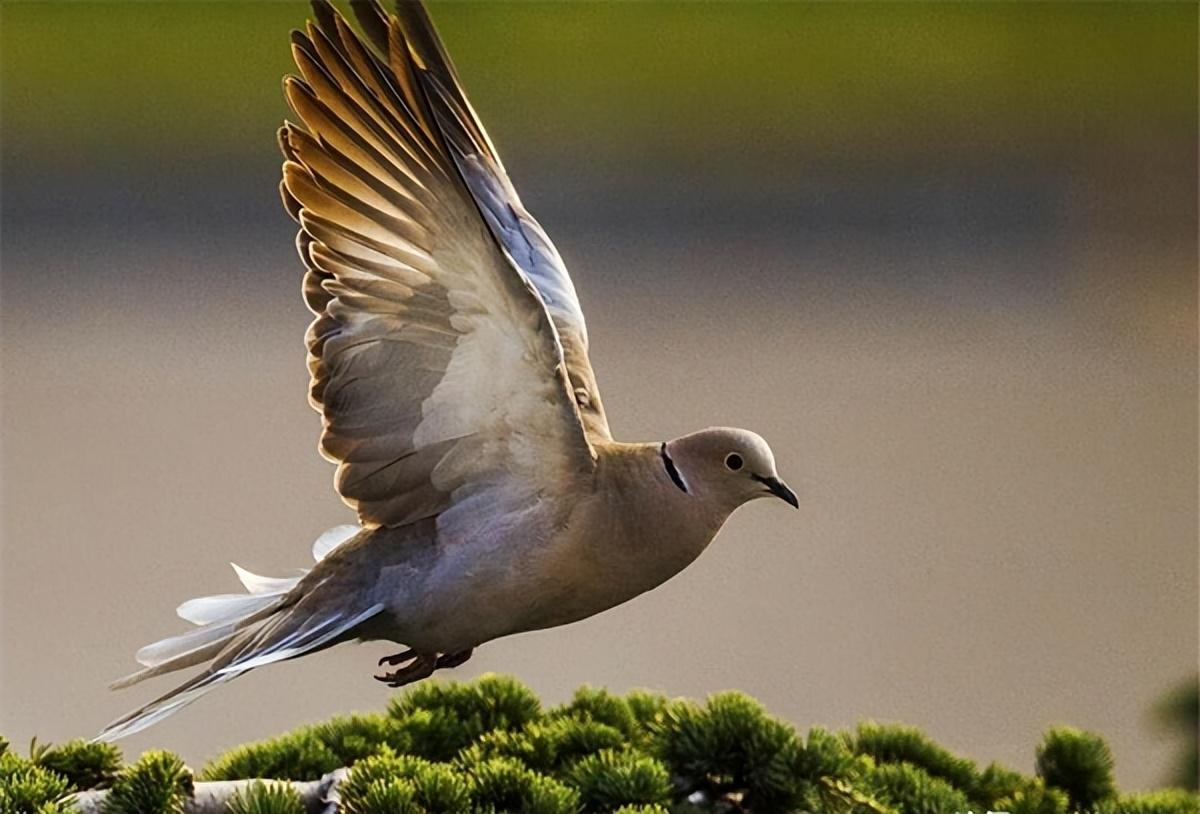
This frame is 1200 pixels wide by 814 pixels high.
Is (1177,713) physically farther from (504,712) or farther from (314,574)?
(314,574)

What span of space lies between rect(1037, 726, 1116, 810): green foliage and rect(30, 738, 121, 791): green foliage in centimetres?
102

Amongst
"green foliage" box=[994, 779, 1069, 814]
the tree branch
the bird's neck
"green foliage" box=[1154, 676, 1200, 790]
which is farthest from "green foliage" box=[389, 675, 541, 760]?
"green foliage" box=[1154, 676, 1200, 790]

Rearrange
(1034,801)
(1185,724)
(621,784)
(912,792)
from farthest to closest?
(1185,724)
(1034,801)
(912,792)
(621,784)

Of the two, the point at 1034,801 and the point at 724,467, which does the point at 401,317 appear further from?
the point at 1034,801

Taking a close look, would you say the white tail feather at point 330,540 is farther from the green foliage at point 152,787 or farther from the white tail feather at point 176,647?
the green foliage at point 152,787

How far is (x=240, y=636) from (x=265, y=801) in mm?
176

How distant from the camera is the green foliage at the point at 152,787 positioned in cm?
179

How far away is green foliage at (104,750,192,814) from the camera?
70.6 inches

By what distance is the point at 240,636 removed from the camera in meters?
1.85

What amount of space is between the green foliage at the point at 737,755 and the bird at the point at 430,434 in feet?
0.71

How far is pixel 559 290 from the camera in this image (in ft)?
6.97

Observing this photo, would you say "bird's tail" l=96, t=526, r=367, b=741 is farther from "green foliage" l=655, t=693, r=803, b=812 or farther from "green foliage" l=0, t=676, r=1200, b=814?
"green foliage" l=655, t=693, r=803, b=812

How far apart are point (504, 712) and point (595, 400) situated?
1.27 feet

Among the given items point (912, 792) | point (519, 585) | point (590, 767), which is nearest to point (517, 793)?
point (590, 767)
